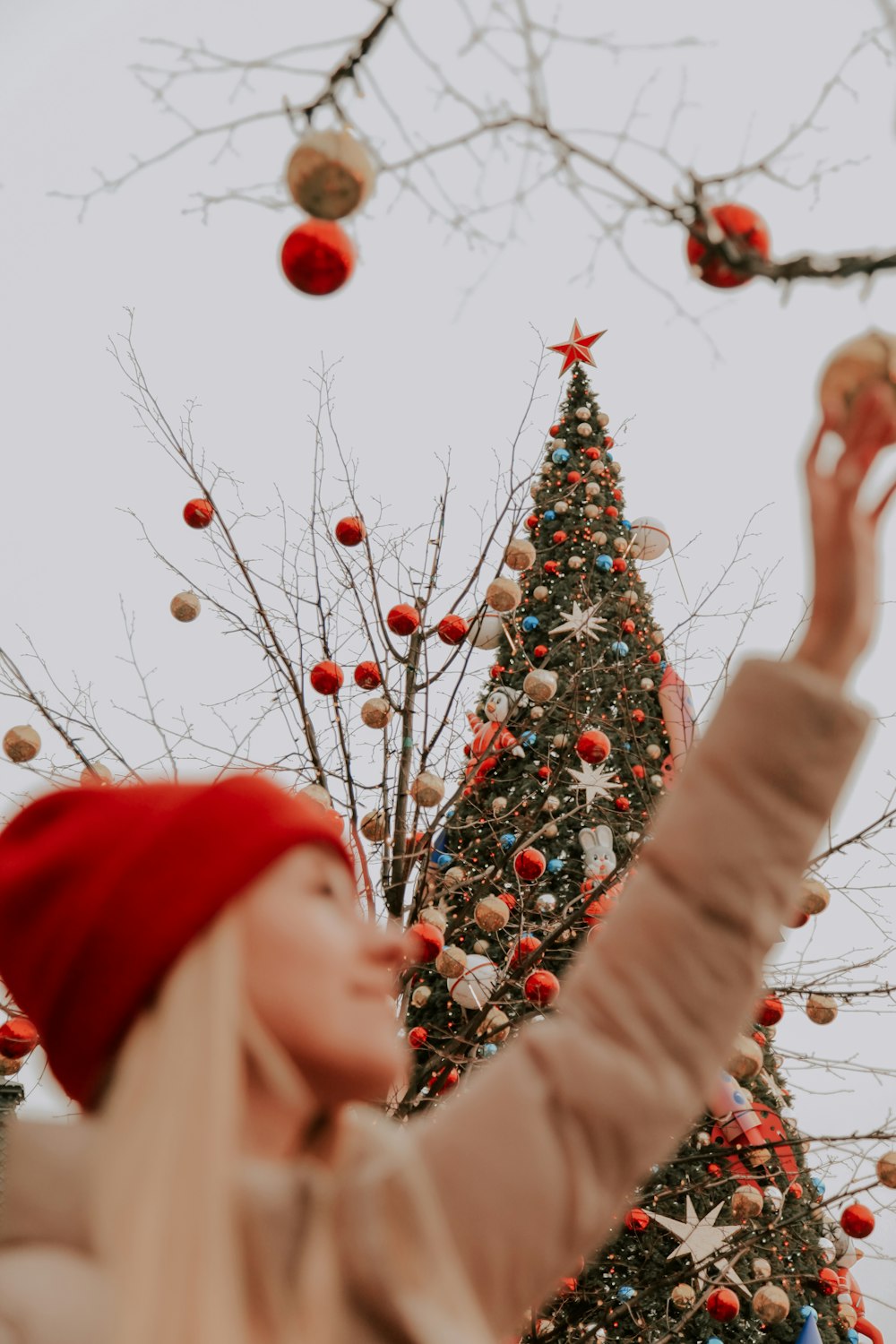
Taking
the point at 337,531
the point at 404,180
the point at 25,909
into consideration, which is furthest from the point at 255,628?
the point at 25,909

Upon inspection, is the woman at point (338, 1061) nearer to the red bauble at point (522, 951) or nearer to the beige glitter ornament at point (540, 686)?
the beige glitter ornament at point (540, 686)

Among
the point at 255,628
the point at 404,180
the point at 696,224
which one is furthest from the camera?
the point at 255,628

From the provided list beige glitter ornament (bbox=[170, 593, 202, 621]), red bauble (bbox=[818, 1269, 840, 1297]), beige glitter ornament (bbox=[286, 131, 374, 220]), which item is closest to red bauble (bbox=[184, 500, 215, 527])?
beige glitter ornament (bbox=[170, 593, 202, 621])

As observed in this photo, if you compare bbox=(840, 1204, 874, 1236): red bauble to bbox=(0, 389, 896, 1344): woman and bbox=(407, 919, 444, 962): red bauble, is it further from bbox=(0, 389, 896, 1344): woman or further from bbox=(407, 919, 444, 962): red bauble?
bbox=(0, 389, 896, 1344): woman

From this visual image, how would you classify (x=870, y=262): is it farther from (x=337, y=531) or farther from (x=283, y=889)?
(x=337, y=531)

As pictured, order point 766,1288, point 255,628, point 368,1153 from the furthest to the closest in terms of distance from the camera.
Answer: point 255,628 → point 766,1288 → point 368,1153

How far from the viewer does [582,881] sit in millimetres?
6723

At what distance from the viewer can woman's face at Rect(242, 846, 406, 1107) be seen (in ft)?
3.81

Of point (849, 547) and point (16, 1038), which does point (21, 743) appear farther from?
point (849, 547)

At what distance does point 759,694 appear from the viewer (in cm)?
109

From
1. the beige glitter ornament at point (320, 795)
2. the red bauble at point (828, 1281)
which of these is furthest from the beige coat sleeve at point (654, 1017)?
the red bauble at point (828, 1281)

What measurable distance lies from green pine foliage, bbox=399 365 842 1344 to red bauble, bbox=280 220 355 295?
2.63 meters

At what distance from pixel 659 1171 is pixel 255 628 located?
3215mm

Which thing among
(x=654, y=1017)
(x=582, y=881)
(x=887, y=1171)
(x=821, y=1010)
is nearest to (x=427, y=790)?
(x=821, y=1010)
